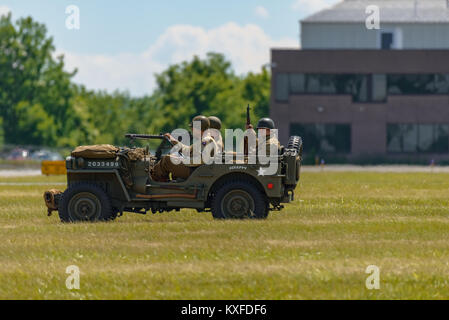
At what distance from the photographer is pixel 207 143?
15.7 m

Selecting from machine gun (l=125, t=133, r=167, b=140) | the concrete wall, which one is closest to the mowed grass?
machine gun (l=125, t=133, r=167, b=140)

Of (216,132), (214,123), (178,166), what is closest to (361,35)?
(214,123)

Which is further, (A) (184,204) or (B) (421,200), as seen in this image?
(B) (421,200)

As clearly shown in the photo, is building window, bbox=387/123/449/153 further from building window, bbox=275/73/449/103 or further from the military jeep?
the military jeep

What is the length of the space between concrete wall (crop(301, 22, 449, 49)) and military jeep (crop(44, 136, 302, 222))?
183 feet

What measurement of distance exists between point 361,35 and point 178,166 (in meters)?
57.2

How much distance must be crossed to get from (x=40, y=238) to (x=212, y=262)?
12.1 ft

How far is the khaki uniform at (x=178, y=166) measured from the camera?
1577cm

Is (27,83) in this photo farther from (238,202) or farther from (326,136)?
(238,202)

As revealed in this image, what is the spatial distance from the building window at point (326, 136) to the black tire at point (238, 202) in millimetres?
48842

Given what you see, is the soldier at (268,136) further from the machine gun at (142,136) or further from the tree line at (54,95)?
the tree line at (54,95)

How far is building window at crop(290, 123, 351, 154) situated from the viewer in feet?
211
